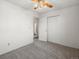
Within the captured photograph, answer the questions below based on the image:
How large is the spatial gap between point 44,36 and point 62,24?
1.88 meters

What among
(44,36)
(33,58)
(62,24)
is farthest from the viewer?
(44,36)

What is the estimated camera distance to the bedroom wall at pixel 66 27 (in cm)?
359

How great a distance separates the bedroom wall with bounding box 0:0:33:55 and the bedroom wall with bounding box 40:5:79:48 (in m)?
1.96

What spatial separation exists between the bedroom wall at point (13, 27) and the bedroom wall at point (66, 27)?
196 centimetres

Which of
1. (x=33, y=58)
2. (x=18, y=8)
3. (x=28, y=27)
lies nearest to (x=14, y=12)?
(x=18, y=8)

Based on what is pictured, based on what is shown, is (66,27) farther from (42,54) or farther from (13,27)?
(13,27)

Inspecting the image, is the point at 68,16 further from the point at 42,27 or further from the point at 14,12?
the point at 14,12

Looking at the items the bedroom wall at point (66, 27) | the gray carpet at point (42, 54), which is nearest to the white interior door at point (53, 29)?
the bedroom wall at point (66, 27)

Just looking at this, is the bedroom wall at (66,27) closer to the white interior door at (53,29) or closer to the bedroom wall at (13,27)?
the white interior door at (53,29)

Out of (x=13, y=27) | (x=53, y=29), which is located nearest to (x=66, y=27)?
(x=53, y=29)

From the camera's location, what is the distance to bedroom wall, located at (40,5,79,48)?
11.8ft

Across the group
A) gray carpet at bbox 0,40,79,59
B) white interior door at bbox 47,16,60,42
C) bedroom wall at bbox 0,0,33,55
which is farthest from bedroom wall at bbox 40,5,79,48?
bedroom wall at bbox 0,0,33,55

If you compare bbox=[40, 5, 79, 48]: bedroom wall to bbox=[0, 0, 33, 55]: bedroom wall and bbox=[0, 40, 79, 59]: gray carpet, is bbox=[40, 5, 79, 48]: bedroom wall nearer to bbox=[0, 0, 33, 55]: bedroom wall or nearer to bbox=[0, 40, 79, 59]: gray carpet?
bbox=[0, 40, 79, 59]: gray carpet

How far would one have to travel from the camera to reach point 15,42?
3.46m
